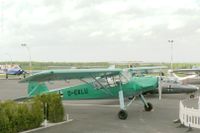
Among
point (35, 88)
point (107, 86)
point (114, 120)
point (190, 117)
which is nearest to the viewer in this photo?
point (190, 117)

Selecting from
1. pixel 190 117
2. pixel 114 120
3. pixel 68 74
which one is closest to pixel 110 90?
pixel 114 120

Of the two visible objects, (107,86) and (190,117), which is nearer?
(190,117)

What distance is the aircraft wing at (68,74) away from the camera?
14414 millimetres

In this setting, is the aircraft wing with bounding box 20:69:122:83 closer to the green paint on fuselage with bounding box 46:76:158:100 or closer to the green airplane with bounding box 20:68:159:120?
the green airplane with bounding box 20:68:159:120

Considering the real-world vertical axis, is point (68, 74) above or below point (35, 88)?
above

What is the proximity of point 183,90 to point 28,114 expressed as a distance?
15682 mm

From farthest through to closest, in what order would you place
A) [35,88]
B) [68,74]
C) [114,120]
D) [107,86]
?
[35,88]
[107,86]
[68,74]
[114,120]

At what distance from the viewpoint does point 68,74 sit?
15.8 m

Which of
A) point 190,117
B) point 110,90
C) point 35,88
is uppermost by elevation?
point 35,88

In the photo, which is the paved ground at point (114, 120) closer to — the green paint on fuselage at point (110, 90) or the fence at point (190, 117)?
the fence at point (190, 117)

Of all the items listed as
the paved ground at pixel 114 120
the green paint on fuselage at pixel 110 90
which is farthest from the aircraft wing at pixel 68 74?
the paved ground at pixel 114 120

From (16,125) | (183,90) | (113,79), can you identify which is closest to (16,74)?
(183,90)

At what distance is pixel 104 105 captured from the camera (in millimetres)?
21453

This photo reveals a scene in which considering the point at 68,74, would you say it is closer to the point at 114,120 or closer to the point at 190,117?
the point at 114,120
